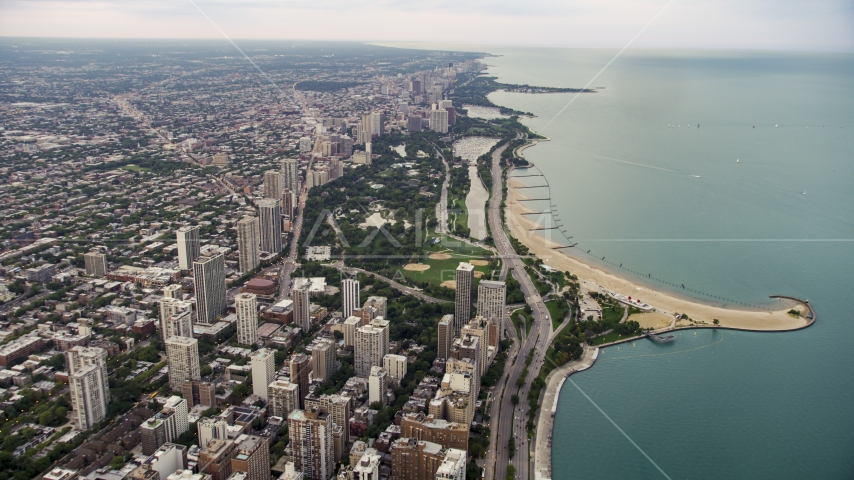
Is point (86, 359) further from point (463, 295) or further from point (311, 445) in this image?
point (463, 295)

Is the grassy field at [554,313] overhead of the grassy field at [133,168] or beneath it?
beneath

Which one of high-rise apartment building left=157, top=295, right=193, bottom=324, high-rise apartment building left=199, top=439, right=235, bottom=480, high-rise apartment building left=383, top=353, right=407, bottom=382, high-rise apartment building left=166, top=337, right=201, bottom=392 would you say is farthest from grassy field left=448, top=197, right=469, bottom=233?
high-rise apartment building left=199, top=439, right=235, bottom=480

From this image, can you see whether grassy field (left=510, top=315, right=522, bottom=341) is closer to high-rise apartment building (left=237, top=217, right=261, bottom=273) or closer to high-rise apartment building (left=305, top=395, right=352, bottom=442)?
high-rise apartment building (left=305, top=395, right=352, bottom=442)

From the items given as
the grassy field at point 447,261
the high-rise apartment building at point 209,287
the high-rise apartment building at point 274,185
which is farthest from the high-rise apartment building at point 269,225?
the high-rise apartment building at point 274,185

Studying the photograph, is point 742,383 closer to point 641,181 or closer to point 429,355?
point 429,355

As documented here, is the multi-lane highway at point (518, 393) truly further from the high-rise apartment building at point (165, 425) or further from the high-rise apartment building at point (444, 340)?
the high-rise apartment building at point (165, 425)

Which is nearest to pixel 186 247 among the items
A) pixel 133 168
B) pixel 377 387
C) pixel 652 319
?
pixel 377 387
